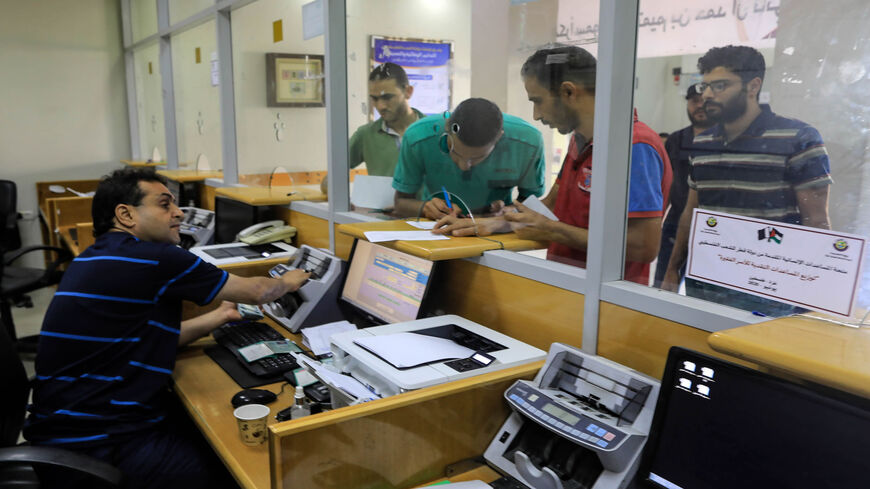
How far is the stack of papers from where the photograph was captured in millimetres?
1909

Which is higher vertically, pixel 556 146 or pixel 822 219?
pixel 556 146

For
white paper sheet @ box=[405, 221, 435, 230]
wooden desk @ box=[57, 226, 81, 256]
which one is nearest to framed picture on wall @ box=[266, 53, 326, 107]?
white paper sheet @ box=[405, 221, 435, 230]

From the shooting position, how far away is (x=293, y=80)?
11.3ft

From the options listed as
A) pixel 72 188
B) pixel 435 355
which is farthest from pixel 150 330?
pixel 72 188

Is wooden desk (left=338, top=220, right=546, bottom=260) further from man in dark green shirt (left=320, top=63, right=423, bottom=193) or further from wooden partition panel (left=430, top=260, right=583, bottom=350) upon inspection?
man in dark green shirt (left=320, top=63, right=423, bottom=193)

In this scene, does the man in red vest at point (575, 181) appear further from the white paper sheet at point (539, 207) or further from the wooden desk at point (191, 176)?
the wooden desk at point (191, 176)

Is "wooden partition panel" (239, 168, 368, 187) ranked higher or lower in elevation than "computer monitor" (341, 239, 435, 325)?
higher

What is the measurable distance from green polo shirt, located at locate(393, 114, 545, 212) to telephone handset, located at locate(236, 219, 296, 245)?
0.86 m

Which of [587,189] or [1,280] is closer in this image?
[587,189]

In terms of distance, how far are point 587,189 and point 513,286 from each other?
328mm

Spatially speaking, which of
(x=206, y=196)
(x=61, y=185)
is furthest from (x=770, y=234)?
(x=61, y=185)

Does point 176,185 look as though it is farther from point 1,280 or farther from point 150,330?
point 150,330

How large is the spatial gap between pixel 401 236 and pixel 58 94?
5.50 metres

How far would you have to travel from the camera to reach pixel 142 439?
175 cm
